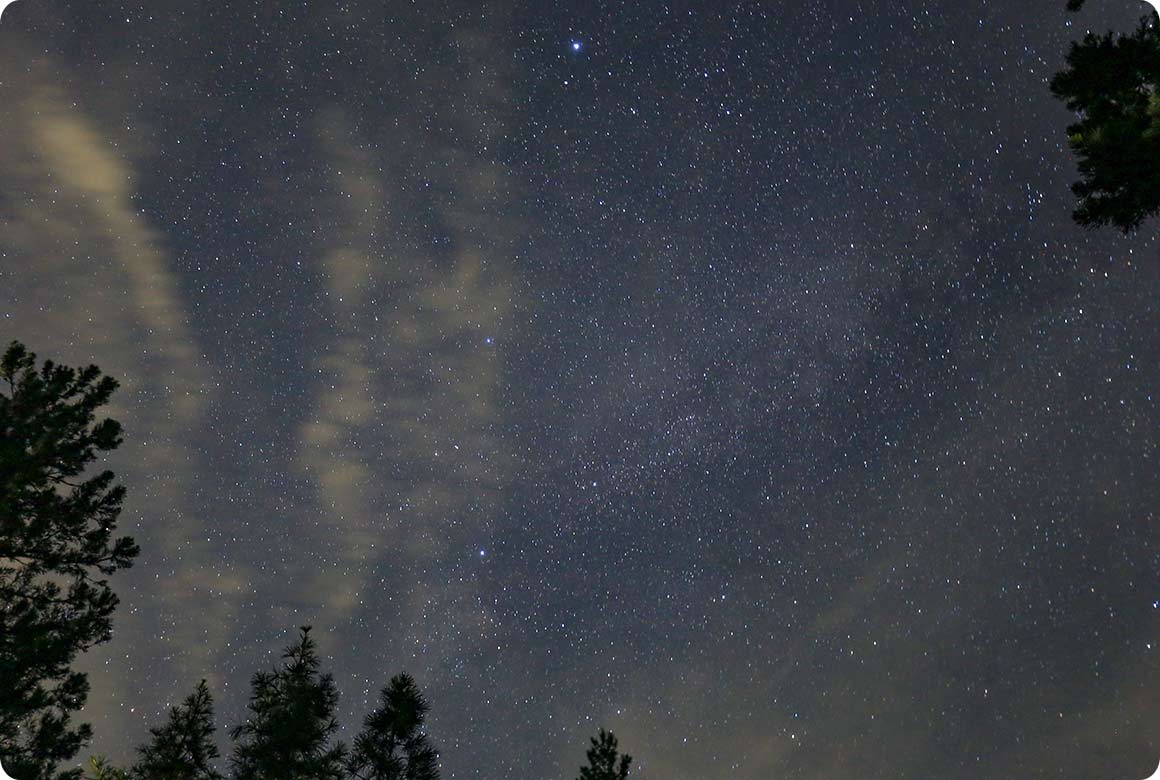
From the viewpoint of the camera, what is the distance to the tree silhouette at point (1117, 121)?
702cm

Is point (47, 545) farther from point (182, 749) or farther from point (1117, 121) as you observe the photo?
point (1117, 121)

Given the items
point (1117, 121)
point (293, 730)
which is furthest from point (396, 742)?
point (1117, 121)

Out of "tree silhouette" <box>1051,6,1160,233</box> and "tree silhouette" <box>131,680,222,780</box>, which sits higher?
"tree silhouette" <box>1051,6,1160,233</box>

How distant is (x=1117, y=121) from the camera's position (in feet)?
23.1

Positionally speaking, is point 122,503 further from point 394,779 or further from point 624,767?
point 624,767

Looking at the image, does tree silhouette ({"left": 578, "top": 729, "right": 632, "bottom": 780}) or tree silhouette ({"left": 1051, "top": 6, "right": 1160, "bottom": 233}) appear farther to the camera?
tree silhouette ({"left": 578, "top": 729, "right": 632, "bottom": 780})

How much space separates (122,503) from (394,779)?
7832 millimetres

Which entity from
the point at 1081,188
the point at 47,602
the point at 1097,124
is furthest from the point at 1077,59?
the point at 47,602

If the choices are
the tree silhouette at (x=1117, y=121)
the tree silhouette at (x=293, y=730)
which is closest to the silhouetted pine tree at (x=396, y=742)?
the tree silhouette at (x=293, y=730)

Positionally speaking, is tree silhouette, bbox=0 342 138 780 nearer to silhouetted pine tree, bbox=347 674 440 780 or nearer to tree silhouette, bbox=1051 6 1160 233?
silhouetted pine tree, bbox=347 674 440 780

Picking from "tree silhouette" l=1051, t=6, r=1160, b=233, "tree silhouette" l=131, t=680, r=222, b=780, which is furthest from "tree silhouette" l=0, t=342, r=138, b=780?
"tree silhouette" l=1051, t=6, r=1160, b=233

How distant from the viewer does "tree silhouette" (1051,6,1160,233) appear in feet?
23.0

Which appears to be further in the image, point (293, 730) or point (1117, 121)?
point (293, 730)

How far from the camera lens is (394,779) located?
16438 mm
